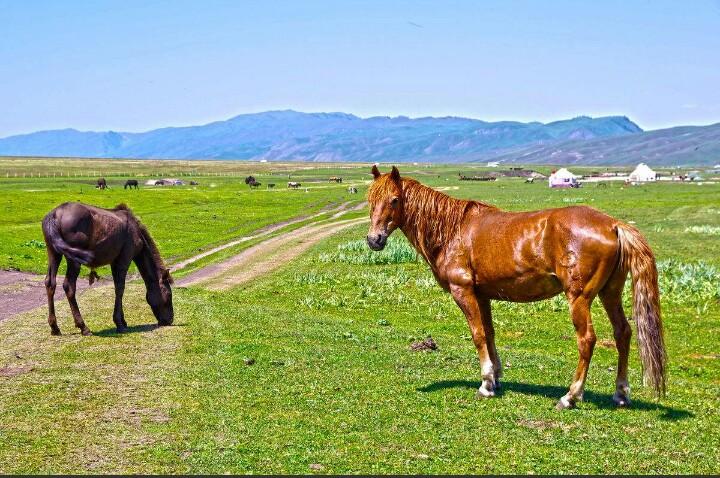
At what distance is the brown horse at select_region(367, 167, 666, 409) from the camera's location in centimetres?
1166

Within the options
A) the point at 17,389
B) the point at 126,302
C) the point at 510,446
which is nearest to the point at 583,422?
the point at 510,446

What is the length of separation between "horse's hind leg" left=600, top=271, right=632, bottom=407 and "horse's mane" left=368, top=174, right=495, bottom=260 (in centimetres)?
254

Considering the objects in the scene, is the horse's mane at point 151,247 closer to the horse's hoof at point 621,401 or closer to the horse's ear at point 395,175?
the horse's ear at point 395,175

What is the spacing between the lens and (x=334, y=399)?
12.6 m

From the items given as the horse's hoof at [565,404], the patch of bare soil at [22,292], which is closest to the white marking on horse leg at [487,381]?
the horse's hoof at [565,404]

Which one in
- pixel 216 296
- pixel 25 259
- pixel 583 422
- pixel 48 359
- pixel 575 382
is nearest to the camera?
pixel 583 422

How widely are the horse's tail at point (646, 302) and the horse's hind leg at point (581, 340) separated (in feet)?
2.27

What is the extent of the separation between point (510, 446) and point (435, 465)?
1.29 meters

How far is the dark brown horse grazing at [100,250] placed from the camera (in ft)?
63.2

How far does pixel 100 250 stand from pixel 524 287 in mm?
11562

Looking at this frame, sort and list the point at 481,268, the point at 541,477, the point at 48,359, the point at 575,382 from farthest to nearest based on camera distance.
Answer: the point at 48,359 < the point at 481,268 < the point at 575,382 < the point at 541,477

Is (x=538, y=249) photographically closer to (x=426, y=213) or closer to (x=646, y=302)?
(x=646, y=302)

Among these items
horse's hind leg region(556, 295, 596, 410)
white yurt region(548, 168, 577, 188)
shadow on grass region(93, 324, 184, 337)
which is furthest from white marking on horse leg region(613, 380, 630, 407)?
white yurt region(548, 168, 577, 188)

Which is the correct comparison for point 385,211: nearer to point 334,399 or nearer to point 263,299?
point 334,399
